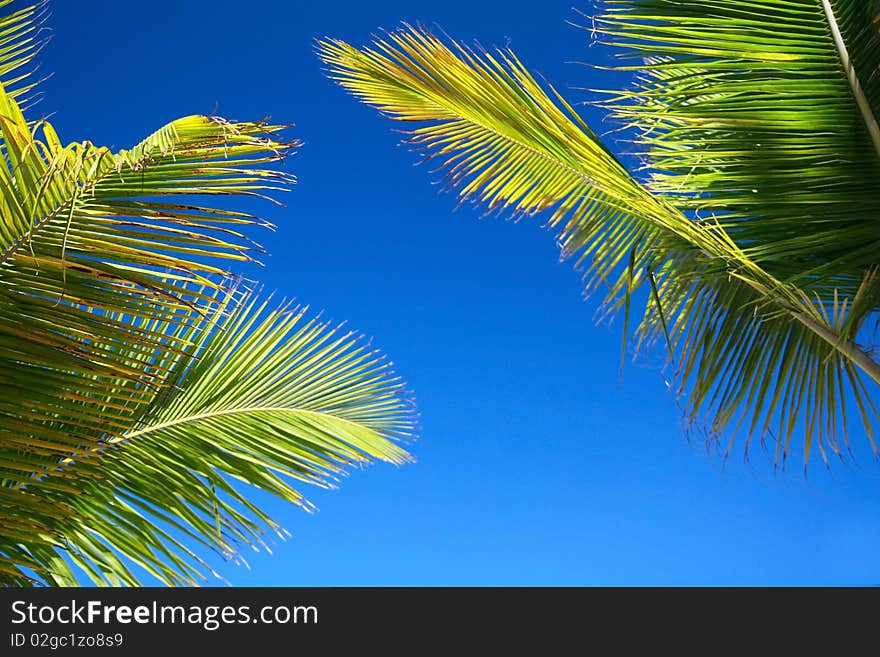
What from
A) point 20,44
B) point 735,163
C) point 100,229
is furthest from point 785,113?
point 20,44

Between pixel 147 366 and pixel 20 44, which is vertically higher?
pixel 20 44

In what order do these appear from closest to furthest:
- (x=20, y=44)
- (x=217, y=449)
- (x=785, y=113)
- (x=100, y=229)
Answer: (x=100, y=229)
(x=20, y=44)
(x=785, y=113)
(x=217, y=449)

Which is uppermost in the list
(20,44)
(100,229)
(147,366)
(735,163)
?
(20,44)

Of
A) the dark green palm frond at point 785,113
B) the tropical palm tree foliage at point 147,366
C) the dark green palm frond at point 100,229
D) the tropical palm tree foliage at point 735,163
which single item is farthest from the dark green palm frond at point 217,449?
the dark green palm frond at point 785,113

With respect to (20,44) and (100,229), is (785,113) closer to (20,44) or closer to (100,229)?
(100,229)

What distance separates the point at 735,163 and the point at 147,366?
195 cm

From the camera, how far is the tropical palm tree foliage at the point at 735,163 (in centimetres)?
254

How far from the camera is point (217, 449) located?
299cm

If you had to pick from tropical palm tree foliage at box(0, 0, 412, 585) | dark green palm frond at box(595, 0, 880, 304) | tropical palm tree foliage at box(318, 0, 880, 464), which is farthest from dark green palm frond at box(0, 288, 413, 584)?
dark green palm frond at box(595, 0, 880, 304)

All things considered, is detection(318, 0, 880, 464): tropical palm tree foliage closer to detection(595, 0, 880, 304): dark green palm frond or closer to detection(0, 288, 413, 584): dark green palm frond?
detection(595, 0, 880, 304): dark green palm frond

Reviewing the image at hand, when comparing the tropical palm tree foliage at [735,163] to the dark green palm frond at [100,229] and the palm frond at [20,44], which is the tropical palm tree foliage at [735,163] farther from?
the dark green palm frond at [100,229]

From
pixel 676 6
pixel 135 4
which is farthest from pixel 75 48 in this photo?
pixel 676 6

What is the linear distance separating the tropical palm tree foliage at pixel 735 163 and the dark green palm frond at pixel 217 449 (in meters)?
1.09

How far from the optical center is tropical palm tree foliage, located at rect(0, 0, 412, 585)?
5.23 ft
